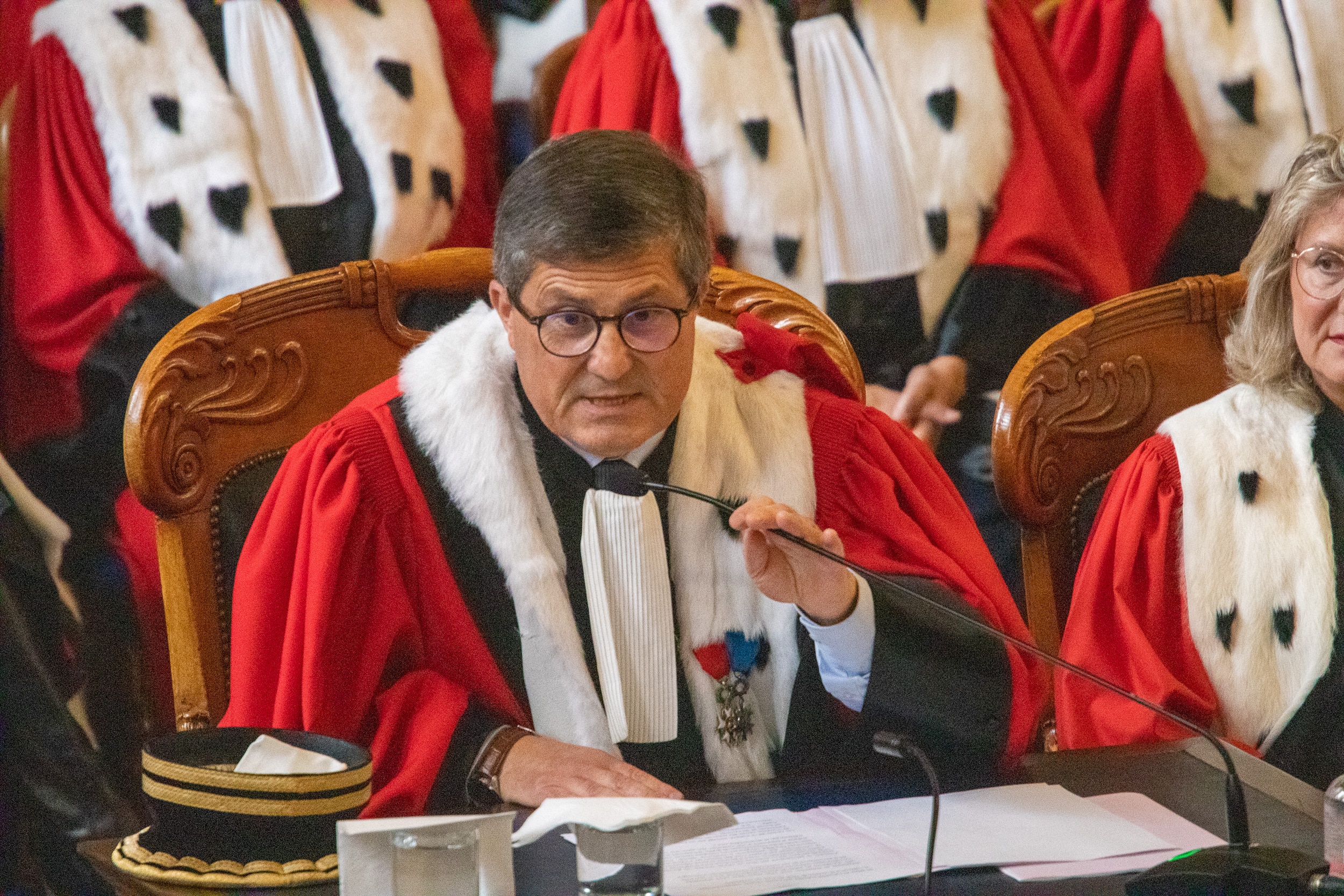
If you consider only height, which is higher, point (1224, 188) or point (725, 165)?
point (725, 165)

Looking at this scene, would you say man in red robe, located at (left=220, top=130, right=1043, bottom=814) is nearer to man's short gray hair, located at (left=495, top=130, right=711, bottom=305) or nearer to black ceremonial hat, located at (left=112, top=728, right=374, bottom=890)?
man's short gray hair, located at (left=495, top=130, right=711, bottom=305)

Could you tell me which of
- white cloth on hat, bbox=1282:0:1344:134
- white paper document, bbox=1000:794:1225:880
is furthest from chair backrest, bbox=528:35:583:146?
white paper document, bbox=1000:794:1225:880

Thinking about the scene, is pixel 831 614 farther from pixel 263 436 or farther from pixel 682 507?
pixel 263 436

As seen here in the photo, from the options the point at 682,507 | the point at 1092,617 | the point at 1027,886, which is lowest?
the point at 1092,617

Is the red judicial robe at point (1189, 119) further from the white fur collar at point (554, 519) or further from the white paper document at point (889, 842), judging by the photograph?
the white paper document at point (889, 842)

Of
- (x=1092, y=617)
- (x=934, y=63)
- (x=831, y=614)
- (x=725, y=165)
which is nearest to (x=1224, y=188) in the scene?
(x=934, y=63)

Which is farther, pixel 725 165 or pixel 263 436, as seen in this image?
pixel 725 165

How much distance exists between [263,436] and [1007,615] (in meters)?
1.07

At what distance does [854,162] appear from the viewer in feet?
10.6

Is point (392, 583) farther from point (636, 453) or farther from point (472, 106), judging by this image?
point (472, 106)

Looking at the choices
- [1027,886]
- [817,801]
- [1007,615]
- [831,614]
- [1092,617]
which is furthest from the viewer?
[1092,617]

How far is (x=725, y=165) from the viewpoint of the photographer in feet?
10.2

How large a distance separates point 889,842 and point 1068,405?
1.11 metres

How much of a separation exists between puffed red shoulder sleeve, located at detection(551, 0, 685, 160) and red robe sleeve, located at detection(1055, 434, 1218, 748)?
1327 millimetres
